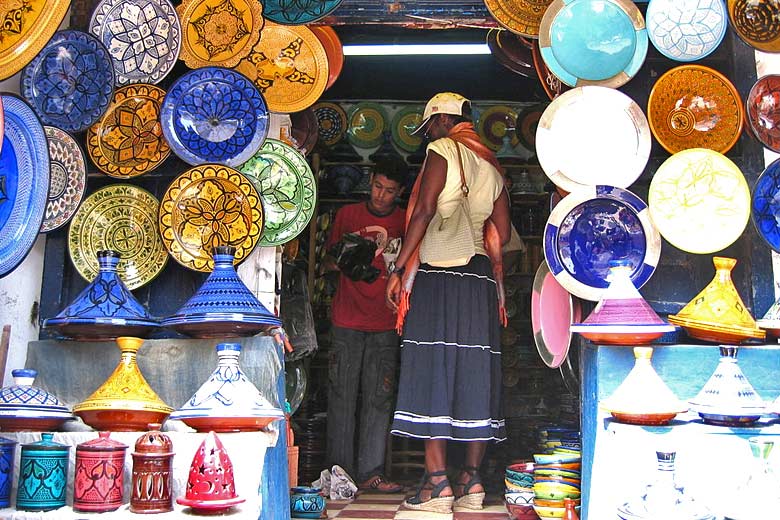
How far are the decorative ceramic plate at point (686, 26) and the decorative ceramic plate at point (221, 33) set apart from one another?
1598 mm

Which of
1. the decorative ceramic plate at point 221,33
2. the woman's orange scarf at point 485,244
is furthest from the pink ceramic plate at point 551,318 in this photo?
the decorative ceramic plate at point 221,33

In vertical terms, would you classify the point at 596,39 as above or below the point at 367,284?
above

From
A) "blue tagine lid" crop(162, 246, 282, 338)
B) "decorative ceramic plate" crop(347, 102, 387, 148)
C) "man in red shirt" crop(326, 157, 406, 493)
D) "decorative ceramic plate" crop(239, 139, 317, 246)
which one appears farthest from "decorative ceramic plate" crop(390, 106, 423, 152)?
"blue tagine lid" crop(162, 246, 282, 338)

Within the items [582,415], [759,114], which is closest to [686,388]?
[582,415]

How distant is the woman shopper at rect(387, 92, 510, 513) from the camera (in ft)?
12.3

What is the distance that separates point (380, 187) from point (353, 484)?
1.56 meters

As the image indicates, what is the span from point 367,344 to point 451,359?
937 mm

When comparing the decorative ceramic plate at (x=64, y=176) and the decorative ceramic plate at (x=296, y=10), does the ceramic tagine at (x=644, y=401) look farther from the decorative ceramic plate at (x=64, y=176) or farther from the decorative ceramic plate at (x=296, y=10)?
the decorative ceramic plate at (x=64, y=176)

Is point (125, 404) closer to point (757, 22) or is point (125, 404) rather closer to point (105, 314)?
point (105, 314)

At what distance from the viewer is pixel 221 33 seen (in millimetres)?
3738

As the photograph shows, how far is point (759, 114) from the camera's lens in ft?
11.1

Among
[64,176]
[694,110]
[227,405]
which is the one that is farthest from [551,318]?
[64,176]

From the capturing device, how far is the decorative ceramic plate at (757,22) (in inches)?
129

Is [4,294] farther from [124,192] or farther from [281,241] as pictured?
[281,241]
